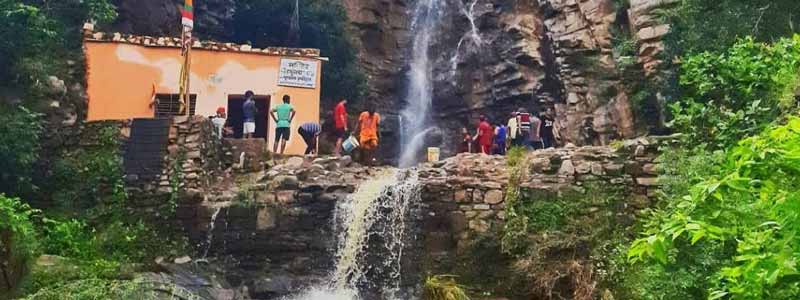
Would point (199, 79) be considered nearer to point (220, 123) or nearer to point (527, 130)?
point (220, 123)

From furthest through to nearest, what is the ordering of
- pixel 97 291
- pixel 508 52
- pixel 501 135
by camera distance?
pixel 508 52, pixel 501 135, pixel 97 291

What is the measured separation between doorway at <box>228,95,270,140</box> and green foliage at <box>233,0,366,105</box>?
3.67 metres

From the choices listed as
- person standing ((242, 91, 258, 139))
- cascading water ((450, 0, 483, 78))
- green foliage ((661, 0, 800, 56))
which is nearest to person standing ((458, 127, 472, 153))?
cascading water ((450, 0, 483, 78))

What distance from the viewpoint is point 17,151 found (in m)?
12.9

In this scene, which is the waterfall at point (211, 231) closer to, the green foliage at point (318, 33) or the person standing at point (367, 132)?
the person standing at point (367, 132)

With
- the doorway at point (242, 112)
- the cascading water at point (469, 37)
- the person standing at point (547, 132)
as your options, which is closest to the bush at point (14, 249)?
the doorway at point (242, 112)

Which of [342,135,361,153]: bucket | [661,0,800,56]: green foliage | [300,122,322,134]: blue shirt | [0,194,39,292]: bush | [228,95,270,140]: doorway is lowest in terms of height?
[0,194,39,292]: bush

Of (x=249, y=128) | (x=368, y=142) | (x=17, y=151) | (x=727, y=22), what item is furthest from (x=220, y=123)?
(x=727, y=22)

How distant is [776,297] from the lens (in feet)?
15.8

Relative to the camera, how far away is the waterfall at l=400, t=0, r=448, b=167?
2297 cm

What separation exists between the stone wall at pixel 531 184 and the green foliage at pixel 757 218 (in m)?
6.72

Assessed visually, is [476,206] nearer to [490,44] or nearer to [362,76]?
[362,76]

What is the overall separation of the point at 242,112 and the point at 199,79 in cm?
129

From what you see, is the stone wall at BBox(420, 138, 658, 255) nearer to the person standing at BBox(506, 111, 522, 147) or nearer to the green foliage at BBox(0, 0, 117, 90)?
the person standing at BBox(506, 111, 522, 147)
